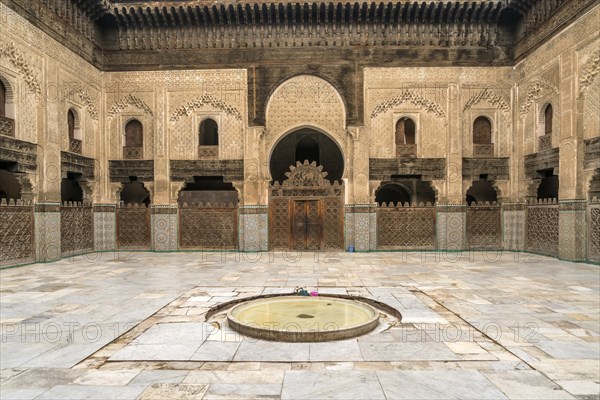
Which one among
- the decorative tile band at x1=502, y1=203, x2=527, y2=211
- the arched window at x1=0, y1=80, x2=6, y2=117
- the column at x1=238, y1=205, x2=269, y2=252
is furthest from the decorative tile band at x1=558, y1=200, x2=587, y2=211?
the arched window at x1=0, y1=80, x2=6, y2=117

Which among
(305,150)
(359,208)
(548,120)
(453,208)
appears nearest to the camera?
(548,120)

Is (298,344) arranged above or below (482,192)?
below

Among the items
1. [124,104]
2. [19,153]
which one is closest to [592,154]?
[124,104]

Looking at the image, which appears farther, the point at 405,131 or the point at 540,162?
the point at 405,131

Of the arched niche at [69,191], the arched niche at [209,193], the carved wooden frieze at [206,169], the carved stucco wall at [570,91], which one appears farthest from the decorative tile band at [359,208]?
the arched niche at [69,191]

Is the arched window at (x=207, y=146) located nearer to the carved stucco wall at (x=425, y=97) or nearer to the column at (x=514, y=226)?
the carved stucco wall at (x=425, y=97)

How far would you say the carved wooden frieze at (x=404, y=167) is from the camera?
11.6 metres

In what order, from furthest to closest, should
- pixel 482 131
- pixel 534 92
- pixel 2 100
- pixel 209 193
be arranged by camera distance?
1. pixel 209 193
2. pixel 482 131
3. pixel 534 92
4. pixel 2 100

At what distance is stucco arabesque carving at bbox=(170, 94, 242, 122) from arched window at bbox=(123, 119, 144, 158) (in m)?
1.03

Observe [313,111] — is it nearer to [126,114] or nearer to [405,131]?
[405,131]

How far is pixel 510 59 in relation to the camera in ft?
38.0

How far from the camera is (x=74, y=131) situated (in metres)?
10.9

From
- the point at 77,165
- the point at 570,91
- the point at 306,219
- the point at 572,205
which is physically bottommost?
the point at 306,219

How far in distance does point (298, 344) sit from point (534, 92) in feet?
32.8
